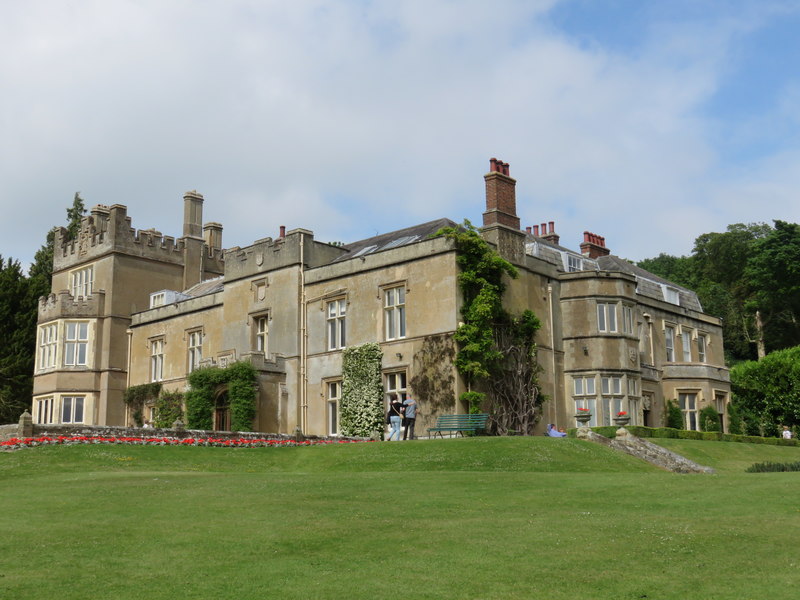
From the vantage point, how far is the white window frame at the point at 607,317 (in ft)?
114

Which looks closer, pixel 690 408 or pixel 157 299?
pixel 690 408

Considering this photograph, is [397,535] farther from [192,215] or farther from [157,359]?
[192,215]

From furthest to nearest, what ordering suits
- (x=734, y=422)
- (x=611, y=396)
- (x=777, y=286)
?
(x=777, y=286) → (x=734, y=422) → (x=611, y=396)

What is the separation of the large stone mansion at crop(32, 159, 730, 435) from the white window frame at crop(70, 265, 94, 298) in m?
0.09

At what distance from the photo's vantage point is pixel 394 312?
32.7 m

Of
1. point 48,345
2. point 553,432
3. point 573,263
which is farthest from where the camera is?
point 48,345

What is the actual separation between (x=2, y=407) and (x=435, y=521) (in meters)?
42.3

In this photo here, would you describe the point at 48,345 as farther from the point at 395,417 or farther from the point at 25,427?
the point at 395,417

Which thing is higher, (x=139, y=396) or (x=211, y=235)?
(x=211, y=235)

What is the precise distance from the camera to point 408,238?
116ft

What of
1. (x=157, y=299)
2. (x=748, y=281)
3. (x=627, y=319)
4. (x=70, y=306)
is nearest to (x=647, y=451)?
(x=627, y=319)

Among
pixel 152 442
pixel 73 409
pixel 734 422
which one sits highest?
pixel 73 409

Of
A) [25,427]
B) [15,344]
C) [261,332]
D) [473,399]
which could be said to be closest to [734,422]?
[473,399]

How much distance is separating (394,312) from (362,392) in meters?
3.09
